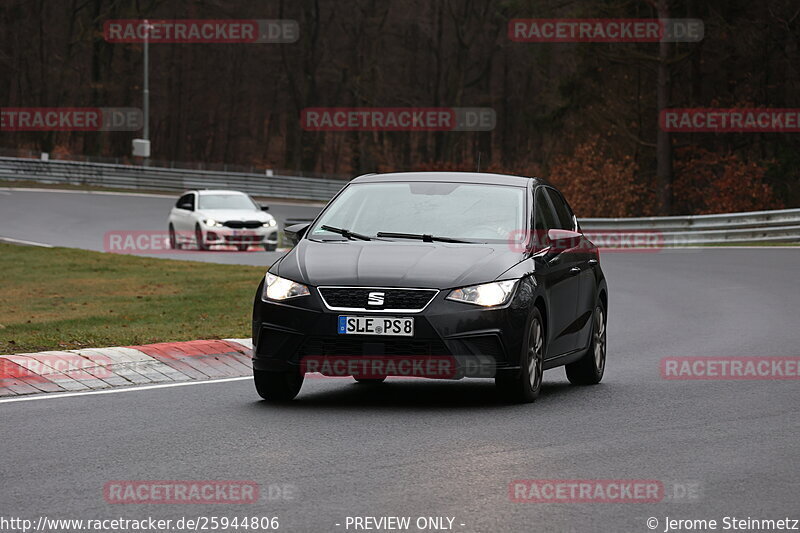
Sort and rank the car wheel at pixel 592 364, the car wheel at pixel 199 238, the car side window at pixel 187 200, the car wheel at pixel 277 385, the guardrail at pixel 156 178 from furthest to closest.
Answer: the guardrail at pixel 156 178 < the car side window at pixel 187 200 < the car wheel at pixel 199 238 < the car wheel at pixel 592 364 < the car wheel at pixel 277 385

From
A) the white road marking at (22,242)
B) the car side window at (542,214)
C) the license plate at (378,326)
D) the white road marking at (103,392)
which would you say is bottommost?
the white road marking at (22,242)

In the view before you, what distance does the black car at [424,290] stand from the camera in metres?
9.94

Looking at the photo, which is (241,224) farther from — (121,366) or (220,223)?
(121,366)

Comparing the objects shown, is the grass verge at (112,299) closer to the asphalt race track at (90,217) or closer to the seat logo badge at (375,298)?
the asphalt race track at (90,217)

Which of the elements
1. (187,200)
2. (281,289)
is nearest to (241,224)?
(187,200)

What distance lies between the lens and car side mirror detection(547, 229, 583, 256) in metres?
11.3

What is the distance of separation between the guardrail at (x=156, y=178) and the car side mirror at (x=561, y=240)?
1940 inches

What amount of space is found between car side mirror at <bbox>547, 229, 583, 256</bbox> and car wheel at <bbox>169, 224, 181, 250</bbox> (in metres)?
24.9

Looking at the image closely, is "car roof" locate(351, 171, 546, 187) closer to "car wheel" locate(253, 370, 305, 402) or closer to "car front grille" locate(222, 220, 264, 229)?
"car wheel" locate(253, 370, 305, 402)

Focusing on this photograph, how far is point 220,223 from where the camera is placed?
34.4 metres

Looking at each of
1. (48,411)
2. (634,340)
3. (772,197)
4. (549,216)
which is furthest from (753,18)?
(48,411)

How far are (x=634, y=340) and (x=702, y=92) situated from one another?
33.9 meters

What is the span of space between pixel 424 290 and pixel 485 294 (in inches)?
18.2

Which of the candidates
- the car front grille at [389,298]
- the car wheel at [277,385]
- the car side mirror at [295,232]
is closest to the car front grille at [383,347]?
the car front grille at [389,298]
